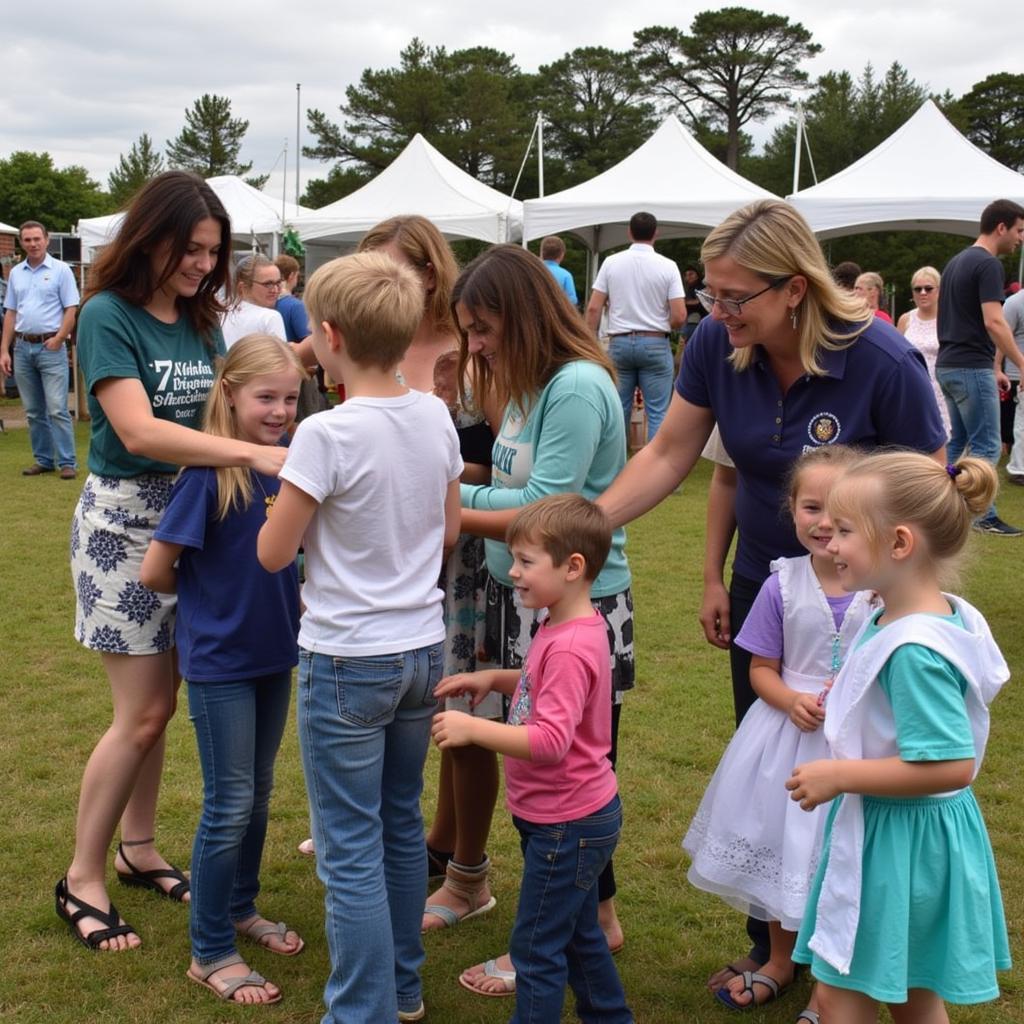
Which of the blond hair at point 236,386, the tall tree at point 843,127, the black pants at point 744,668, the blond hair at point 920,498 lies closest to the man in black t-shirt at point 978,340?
the black pants at point 744,668

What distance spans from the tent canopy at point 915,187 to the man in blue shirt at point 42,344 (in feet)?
23.5

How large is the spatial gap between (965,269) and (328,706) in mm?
7356

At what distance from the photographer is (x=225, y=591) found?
2693 mm

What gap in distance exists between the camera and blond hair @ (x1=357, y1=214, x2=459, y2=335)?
3.16 metres

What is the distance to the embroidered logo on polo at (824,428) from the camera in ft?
8.34

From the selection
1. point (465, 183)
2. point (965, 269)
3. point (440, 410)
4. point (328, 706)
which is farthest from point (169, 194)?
point (465, 183)

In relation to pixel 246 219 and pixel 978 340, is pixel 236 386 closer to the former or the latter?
pixel 978 340

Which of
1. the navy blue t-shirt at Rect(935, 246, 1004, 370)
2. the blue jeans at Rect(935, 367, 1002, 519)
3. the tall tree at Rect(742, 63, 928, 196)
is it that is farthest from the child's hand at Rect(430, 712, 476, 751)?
the tall tree at Rect(742, 63, 928, 196)

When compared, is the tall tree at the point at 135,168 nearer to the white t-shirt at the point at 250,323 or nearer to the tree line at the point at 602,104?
the tree line at the point at 602,104

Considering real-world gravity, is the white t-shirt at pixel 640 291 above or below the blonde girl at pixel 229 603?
above

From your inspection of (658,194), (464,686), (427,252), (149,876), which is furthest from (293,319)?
(658,194)

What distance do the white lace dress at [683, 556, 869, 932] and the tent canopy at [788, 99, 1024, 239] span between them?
9.84 meters

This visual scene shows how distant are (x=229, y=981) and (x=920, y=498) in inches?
80.1

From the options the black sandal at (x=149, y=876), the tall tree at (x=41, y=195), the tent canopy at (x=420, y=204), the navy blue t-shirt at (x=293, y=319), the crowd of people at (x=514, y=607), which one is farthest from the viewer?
the tall tree at (x=41, y=195)
